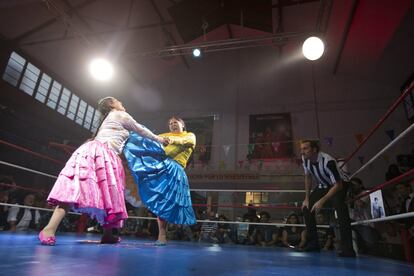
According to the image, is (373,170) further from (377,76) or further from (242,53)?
(242,53)

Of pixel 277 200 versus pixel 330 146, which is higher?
pixel 330 146

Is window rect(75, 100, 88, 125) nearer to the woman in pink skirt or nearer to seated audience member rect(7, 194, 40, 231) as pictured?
seated audience member rect(7, 194, 40, 231)

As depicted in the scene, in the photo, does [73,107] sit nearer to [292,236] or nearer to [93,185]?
[292,236]

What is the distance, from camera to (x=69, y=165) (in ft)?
5.69

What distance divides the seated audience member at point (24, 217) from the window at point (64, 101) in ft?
16.6

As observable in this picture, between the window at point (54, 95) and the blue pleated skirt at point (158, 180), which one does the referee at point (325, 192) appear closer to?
the blue pleated skirt at point (158, 180)

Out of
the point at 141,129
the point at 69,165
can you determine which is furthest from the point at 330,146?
the point at 69,165

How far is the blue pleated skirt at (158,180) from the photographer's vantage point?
2.17 m

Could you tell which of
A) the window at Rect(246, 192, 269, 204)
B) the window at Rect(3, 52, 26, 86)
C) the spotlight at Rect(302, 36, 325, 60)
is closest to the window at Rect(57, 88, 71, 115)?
the window at Rect(3, 52, 26, 86)

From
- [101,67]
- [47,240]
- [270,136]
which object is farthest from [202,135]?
[47,240]

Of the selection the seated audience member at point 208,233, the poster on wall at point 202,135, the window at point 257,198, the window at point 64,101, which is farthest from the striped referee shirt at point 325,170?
the window at point 64,101

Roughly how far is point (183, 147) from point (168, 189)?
0.41 m

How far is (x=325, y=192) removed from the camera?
7.91ft

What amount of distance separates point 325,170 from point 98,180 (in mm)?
1712
